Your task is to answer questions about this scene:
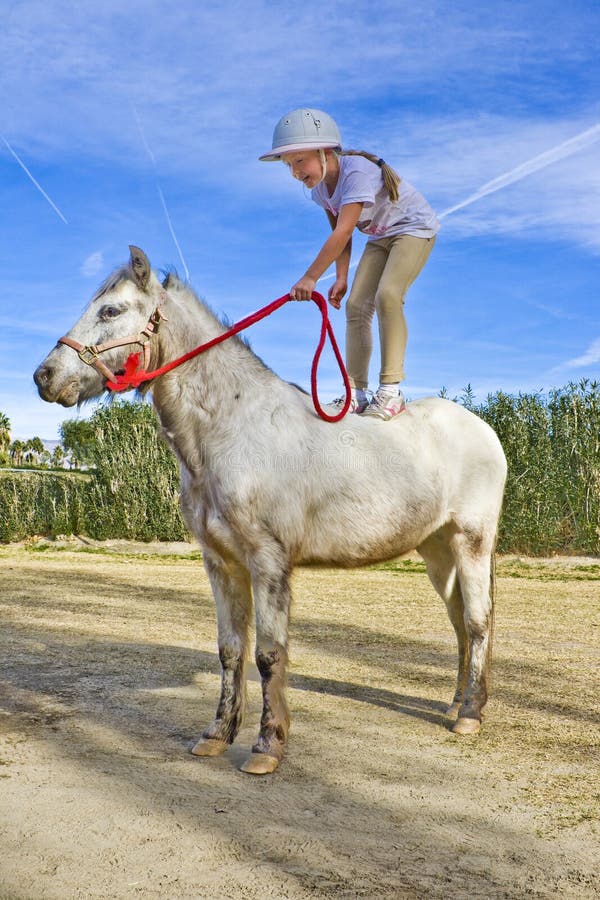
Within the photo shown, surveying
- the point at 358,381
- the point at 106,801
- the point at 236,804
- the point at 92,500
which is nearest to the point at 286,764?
the point at 236,804

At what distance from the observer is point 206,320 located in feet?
14.8

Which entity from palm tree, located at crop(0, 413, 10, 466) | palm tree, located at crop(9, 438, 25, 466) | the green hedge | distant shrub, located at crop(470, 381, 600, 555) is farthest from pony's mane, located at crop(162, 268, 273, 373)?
Result: palm tree, located at crop(9, 438, 25, 466)

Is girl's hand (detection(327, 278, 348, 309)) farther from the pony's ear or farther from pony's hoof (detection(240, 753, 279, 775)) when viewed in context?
pony's hoof (detection(240, 753, 279, 775))

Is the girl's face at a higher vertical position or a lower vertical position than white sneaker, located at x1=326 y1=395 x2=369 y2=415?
higher

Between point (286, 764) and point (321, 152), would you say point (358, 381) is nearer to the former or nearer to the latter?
point (321, 152)

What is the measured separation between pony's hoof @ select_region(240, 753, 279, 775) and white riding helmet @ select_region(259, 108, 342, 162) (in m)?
3.29

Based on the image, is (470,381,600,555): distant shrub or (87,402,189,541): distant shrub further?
(87,402,189,541): distant shrub

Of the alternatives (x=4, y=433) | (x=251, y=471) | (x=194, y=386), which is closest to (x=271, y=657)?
(x=251, y=471)

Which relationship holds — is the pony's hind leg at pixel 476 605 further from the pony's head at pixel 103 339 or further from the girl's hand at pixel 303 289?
the pony's head at pixel 103 339

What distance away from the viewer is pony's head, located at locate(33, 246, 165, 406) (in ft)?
13.8

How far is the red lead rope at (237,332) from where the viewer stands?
167 inches

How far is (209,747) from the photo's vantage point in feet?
14.4

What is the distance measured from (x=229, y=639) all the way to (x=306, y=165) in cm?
273

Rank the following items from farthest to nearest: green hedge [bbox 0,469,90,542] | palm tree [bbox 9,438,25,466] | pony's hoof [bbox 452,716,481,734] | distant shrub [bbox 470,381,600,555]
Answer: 1. palm tree [bbox 9,438,25,466]
2. green hedge [bbox 0,469,90,542]
3. distant shrub [bbox 470,381,600,555]
4. pony's hoof [bbox 452,716,481,734]
